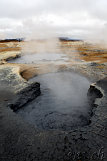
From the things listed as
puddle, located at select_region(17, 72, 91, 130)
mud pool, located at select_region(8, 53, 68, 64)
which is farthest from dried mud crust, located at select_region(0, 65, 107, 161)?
mud pool, located at select_region(8, 53, 68, 64)

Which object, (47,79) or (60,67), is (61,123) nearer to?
(47,79)

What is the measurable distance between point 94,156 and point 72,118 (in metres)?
2.07

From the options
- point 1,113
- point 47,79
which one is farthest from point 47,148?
point 47,79

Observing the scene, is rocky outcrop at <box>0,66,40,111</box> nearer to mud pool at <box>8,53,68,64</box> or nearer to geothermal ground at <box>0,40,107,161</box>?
geothermal ground at <box>0,40,107,161</box>

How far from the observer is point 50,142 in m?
3.09

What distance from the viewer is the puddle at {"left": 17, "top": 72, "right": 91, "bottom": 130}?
4564mm

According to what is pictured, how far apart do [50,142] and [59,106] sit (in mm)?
2607

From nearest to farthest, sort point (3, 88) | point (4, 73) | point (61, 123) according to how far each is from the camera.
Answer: point (61, 123), point (3, 88), point (4, 73)

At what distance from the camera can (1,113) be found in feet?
13.6

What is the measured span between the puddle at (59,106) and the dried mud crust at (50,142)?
2.33 feet

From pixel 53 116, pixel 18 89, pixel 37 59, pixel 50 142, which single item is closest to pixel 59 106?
pixel 53 116

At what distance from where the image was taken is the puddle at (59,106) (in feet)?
15.0

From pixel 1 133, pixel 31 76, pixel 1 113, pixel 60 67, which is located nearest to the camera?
pixel 1 133

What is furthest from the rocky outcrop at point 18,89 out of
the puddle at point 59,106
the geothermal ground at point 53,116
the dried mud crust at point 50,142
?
the dried mud crust at point 50,142
